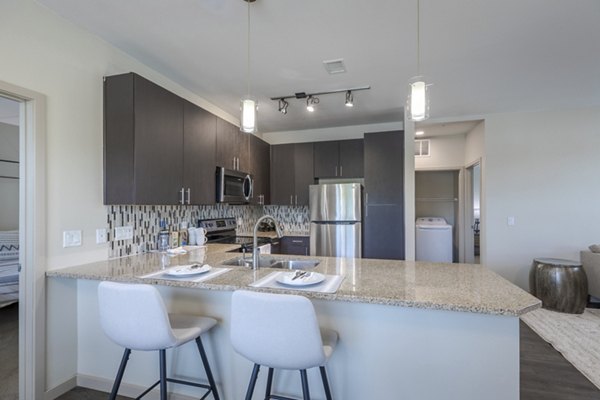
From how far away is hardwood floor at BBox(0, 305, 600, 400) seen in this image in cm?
202

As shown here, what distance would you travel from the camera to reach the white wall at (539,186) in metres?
3.92

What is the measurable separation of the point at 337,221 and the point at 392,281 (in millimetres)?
2514

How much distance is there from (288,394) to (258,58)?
2.51m

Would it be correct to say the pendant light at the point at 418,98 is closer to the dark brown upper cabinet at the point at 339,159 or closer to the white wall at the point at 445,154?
the dark brown upper cabinet at the point at 339,159

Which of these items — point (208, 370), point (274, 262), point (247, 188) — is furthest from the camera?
point (247, 188)

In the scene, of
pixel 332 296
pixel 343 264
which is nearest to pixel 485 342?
pixel 332 296

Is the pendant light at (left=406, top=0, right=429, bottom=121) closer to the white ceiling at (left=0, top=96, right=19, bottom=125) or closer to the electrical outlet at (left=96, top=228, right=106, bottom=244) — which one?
the electrical outlet at (left=96, top=228, right=106, bottom=244)

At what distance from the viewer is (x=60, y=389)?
6.61 ft

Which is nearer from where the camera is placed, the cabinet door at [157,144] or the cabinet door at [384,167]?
the cabinet door at [157,144]

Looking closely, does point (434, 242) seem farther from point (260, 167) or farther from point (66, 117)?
point (66, 117)

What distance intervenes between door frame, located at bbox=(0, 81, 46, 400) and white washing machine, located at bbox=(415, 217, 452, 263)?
5.35m

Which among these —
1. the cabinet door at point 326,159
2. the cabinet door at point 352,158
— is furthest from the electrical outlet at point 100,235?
the cabinet door at point 352,158

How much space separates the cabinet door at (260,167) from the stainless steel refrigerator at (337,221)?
2.84 feet

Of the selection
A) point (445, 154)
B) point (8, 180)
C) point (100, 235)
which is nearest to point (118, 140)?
point (100, 235)
